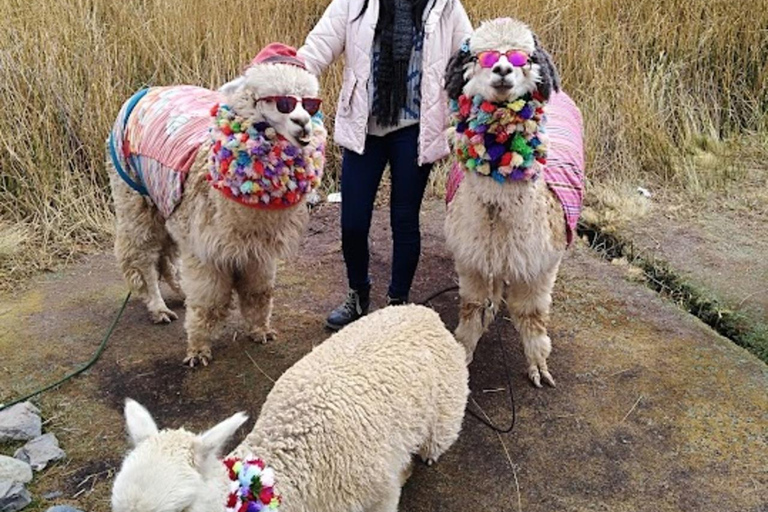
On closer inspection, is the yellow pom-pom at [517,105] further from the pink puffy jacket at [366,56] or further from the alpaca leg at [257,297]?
the alpaca leg at [257,297]

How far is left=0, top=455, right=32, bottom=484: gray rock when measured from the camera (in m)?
2.70

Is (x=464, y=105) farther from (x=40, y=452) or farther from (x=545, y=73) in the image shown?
(x=40, y=452)

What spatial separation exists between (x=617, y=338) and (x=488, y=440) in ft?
3.72

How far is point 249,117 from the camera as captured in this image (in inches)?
115

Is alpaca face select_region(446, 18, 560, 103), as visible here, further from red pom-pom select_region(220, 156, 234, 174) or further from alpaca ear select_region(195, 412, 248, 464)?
alpaca ear select_region(195, 412, 248, 464)

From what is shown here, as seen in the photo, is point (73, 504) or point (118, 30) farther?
point (118, 30)

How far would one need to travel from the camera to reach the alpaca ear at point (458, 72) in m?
2.95

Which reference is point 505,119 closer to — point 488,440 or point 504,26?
point 504,26

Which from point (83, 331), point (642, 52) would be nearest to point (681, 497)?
point (83, 331)

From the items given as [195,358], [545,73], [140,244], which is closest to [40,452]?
[195,358]

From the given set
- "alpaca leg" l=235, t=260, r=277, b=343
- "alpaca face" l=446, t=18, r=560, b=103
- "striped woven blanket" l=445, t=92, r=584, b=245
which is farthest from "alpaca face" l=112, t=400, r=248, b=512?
"striped woven blanket" l=445, t=92, r=584, b=245

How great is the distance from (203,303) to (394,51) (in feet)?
4.85

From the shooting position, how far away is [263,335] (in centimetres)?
375

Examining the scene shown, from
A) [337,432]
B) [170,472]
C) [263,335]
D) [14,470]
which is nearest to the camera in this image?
[170,472]
